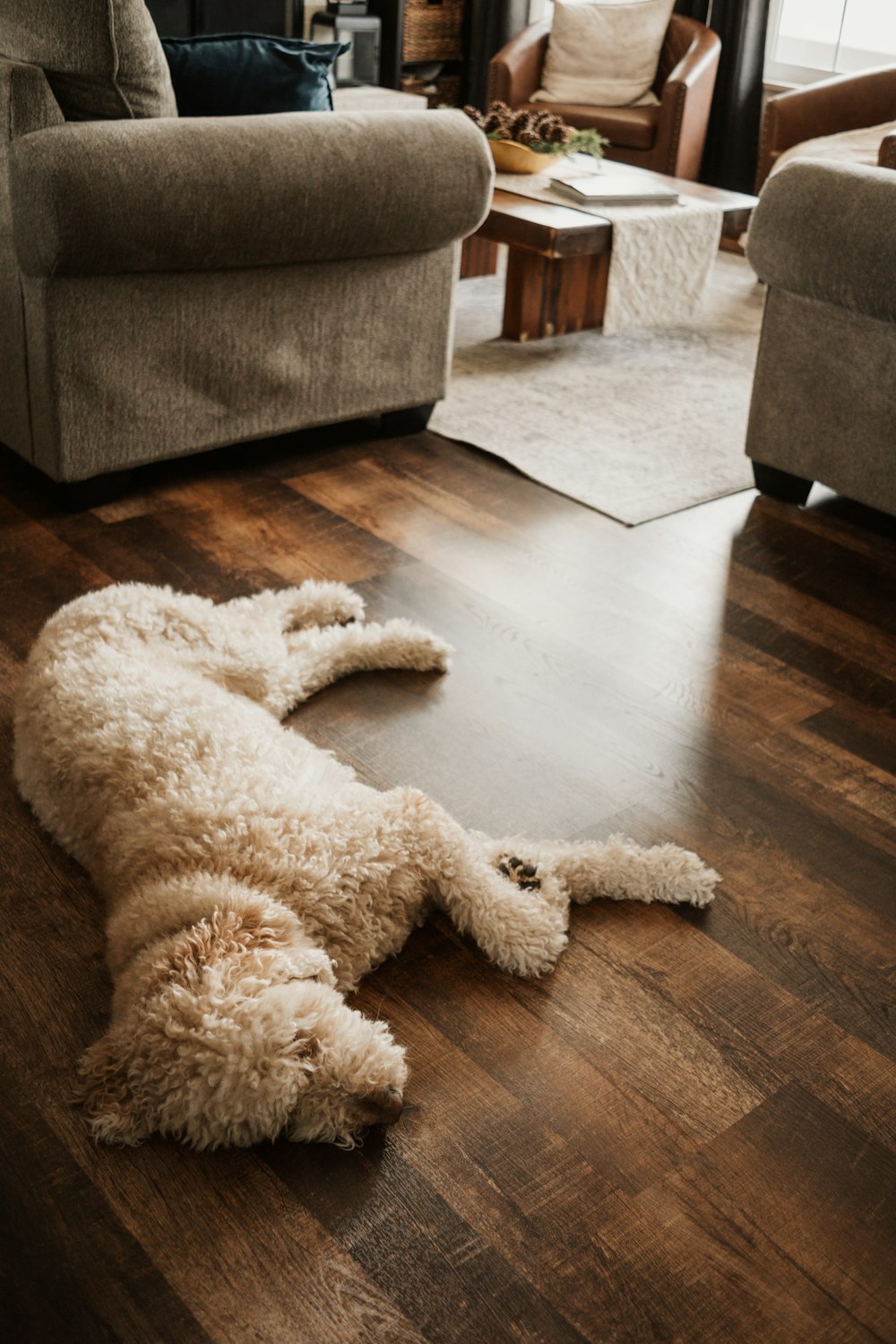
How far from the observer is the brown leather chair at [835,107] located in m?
4.67

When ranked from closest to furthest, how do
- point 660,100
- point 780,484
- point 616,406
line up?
point 780,484
point 616,406
point 660,100

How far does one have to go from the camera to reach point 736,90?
5418mm

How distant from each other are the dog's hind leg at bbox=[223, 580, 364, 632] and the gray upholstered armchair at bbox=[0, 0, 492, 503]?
615mm

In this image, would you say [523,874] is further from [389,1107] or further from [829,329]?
[829,329]

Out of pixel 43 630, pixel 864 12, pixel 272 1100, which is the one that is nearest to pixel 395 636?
pixel 43 630

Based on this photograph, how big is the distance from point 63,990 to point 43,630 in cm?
57

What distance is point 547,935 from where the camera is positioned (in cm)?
152

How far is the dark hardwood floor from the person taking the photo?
45.8 inches

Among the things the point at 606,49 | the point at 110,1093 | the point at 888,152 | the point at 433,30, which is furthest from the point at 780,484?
the point at 433,30

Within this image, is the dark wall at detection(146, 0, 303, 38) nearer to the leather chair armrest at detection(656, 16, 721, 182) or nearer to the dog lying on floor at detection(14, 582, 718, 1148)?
the leather chair armrest at detection(656, 16, 721, 182)

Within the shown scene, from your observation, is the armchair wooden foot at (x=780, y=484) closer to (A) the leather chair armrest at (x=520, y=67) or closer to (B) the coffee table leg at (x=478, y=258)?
(B) the coffee table leg at (x=478, y=258)

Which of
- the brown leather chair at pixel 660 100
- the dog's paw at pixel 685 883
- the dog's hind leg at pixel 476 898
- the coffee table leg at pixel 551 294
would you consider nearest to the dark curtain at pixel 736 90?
the brown leather chair at pixel 660 100

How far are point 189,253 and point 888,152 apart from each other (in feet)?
7.93

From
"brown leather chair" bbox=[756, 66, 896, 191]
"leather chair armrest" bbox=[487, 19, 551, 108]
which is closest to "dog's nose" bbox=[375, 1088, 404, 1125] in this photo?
"brown leather chair" bbox=[756, 66, 896, 191]
